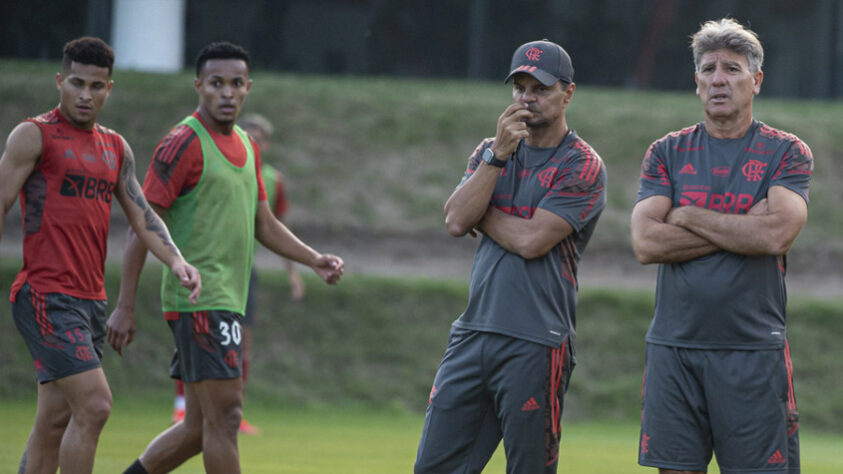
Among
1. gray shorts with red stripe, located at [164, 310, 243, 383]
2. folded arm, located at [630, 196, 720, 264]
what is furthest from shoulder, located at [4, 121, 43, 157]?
folded arm, located at [630, 196, 720, 264]

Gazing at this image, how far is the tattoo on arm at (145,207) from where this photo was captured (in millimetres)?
6102

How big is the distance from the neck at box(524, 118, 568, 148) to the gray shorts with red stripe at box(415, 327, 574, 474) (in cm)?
94

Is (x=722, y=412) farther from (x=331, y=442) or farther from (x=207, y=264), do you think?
(x=331, y=442)

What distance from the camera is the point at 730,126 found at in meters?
5.39

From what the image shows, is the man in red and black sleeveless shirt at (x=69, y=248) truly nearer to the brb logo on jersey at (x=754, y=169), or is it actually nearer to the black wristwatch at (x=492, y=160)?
the black wristwatch at (x=492, y=160)

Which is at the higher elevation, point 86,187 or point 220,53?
point 220,53

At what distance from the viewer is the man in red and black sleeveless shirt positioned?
19.5ft

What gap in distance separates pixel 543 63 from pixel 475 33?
16985 millimetres

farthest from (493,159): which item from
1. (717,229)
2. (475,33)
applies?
(475,33)

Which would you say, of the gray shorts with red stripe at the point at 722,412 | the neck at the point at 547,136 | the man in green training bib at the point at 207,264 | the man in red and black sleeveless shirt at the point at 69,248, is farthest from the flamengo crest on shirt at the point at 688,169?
the man in red and black sleeveless shirt at the point at 69,248

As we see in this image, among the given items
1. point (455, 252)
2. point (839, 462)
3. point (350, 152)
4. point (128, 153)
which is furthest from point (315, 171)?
point (128, 153)

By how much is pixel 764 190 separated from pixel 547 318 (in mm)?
1147

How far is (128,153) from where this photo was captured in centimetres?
652

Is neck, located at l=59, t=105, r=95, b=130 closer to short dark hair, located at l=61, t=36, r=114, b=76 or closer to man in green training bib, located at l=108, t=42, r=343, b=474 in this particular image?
short dark hair, located at l=61, t=36, r=114, b=76
